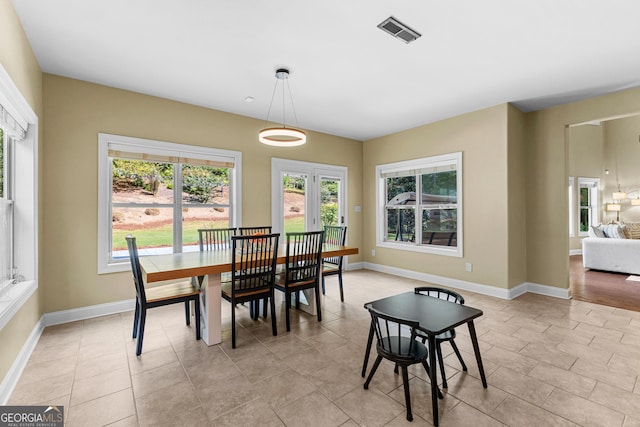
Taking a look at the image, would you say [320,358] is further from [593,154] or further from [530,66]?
[593,154]

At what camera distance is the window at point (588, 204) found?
794 centimetres

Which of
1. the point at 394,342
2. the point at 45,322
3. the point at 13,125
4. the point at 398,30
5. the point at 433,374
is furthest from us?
the point at 45,322

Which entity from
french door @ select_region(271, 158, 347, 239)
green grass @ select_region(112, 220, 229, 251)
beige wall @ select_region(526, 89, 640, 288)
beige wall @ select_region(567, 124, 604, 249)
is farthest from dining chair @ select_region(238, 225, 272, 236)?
beige wall @ select_region(567, 124, 604, 249)

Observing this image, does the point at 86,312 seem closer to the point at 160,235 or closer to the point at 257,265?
the point at 160,235

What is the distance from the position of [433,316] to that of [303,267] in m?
1.58

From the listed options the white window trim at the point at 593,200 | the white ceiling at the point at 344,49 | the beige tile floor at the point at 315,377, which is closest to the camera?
the beige tile floor at the point at 315,377

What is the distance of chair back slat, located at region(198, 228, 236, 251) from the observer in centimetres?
374

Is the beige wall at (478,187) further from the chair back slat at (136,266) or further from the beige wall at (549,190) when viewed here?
the chair back slat at (136,266)

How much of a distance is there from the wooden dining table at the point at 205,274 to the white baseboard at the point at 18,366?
101 centimetres

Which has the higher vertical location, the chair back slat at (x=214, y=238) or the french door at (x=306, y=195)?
the french door at (x=306, y=195)

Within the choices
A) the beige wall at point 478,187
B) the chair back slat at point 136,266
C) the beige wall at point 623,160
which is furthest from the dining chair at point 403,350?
the beige wall at point 623,160

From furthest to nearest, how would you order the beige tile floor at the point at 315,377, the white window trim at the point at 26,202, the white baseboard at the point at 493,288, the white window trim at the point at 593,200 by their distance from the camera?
the white window trim at the point at 593,200 → the white baseboard at the point at 493,288 → the white window trim at the point at 26,202 → the beige tile floor at the point at 315,377

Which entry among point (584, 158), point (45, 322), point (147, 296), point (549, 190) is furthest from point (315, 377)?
point (584, 158)

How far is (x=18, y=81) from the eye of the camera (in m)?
2.30
